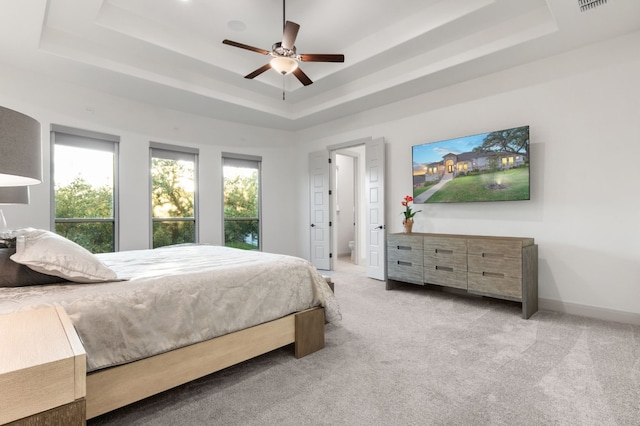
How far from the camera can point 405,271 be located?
4105mm

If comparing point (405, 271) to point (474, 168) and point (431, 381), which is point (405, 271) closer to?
point (474, 168)

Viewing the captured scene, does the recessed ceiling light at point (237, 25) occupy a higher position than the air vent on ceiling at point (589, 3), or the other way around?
the recessed ceiling light at point (237, 25)

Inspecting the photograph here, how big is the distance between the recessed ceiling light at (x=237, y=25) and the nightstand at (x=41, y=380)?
365 centimetres

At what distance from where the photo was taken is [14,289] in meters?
1.57

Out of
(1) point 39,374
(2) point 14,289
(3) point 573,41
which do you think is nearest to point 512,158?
(3) point 573,41

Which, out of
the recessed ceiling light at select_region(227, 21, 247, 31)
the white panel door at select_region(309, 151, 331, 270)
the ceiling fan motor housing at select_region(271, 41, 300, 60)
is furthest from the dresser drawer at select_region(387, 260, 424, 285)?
the recessed ceiling light at select_region(227, 21, 247, 31)

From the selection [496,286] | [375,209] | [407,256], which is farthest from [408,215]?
[496,286]

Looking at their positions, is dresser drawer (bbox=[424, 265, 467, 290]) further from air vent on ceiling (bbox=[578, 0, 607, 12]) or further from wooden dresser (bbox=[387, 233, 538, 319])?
air vent on ceiling (bbox=[578, 0, 607, 12])

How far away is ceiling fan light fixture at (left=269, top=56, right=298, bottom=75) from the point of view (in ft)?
9.93

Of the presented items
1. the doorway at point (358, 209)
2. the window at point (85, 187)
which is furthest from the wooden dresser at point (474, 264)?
the window at point (85, 187)

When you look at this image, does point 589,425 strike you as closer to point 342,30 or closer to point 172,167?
point 342,30

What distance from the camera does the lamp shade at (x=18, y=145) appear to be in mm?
889

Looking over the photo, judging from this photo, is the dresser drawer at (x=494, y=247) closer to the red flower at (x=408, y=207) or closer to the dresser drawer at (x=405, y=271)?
the dresser drawer at (x=405, y=271)

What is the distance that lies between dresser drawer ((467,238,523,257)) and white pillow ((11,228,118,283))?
332cm
